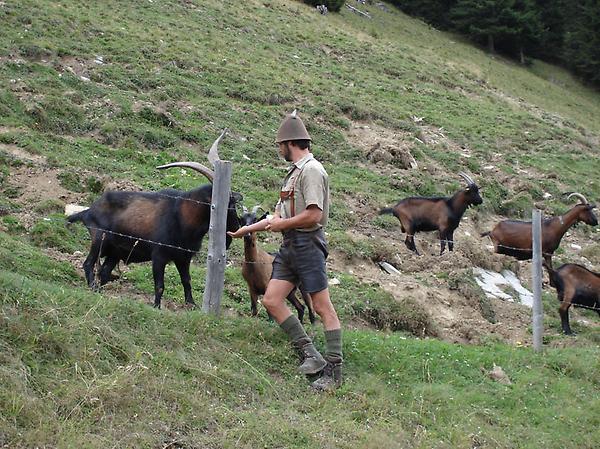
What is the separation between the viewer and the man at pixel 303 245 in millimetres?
6602

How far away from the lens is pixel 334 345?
6.87 meters

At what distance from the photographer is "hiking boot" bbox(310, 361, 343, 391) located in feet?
22.4

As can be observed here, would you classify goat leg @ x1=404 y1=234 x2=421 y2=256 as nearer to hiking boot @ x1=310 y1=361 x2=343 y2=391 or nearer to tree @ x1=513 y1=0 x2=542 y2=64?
hiking boot @ x1=310 y1=361 x2=343 y2=391

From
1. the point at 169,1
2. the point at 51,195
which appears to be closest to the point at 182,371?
the point at 51,195

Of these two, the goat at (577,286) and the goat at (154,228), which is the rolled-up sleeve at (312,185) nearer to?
the goat at (154,228)

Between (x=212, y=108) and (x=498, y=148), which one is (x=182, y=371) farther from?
(x=498, y=148)

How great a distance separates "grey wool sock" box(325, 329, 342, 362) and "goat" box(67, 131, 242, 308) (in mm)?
2409

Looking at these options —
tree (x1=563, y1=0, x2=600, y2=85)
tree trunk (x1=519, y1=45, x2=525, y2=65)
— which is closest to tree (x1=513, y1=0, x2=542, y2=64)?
tree trunk (x1=519, y1=45, x2=525, y2=65)

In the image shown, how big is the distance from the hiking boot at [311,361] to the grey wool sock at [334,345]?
0.11m

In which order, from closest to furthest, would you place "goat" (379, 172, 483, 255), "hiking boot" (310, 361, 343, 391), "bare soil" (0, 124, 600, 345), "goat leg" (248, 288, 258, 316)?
"hiking boot" (310, 361, 343, 391), "goat leg" (248, 288, 258, 316), "bare soil" (0, 124, 600, 345), "goat" (379, 172, 483, 255)

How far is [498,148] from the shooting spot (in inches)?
919

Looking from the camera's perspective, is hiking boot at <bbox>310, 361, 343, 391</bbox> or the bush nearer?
hiking boot at <bbox>310, 361, 343, 391</bbox>

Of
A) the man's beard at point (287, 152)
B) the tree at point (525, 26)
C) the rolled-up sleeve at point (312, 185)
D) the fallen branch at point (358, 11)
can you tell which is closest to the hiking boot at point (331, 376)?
the rolled-up sleeve at point (312, 185)

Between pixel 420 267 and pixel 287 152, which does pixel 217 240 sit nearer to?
pixel 287 152
